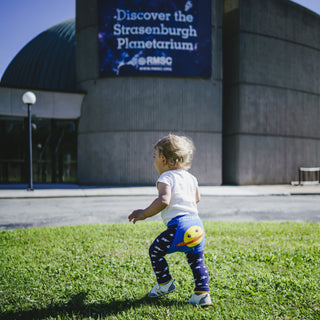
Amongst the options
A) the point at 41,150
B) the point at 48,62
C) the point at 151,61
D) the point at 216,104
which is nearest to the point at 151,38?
the point at 151,61

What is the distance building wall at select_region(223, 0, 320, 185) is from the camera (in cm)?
1805

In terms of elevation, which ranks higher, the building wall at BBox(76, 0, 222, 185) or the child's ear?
the building wall at BBox(76, 0, 222, 185)

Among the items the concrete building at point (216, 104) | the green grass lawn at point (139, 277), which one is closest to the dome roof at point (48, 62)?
the concrete building at point (216, 104)

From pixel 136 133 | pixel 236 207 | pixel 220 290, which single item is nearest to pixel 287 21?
pixel 136 133

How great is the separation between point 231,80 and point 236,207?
11.8 meters

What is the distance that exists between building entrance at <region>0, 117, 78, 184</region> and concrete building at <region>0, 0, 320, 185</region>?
0.17 m

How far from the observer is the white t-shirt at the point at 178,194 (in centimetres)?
262

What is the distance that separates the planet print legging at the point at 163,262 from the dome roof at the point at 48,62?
18249 millimetres

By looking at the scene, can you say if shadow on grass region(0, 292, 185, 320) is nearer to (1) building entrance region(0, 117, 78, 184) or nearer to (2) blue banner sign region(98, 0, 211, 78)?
(2) blue banner sign region(98, 0, 211, 78)

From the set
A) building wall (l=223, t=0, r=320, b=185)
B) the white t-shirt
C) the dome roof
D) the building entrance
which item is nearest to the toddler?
the white t-shirt

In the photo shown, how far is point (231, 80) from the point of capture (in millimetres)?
18797

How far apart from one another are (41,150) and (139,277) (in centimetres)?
1670

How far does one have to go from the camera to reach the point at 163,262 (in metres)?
2.70

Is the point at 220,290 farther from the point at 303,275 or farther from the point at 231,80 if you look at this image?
the point at 231,80
